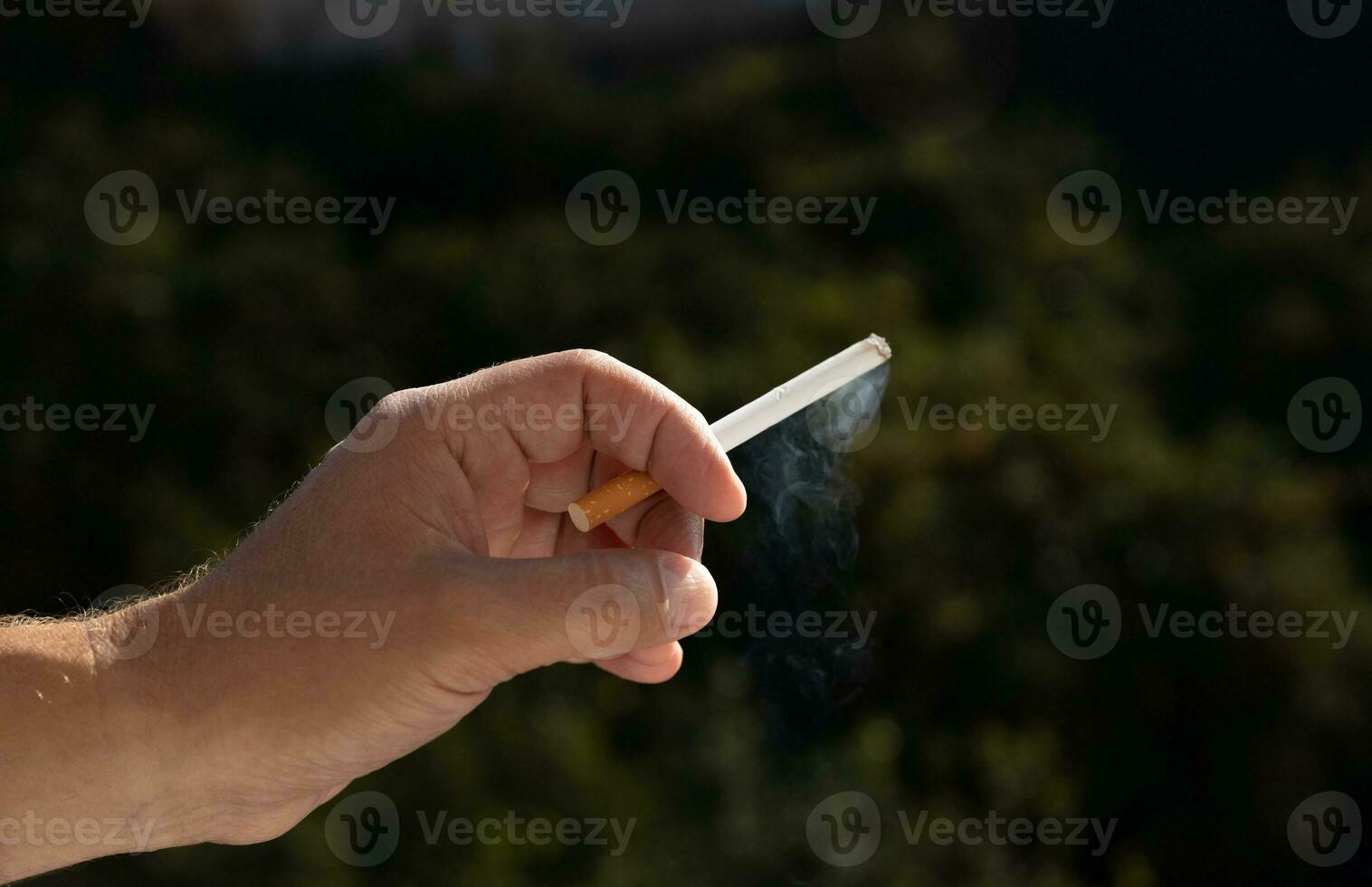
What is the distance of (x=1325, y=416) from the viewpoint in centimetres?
266

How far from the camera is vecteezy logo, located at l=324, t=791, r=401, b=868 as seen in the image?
233 cm

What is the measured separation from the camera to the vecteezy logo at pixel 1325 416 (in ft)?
8.65

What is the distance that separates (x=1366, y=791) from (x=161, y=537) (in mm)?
2553

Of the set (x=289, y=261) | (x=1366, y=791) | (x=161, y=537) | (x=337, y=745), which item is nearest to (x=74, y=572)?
(x=161, y=537)
